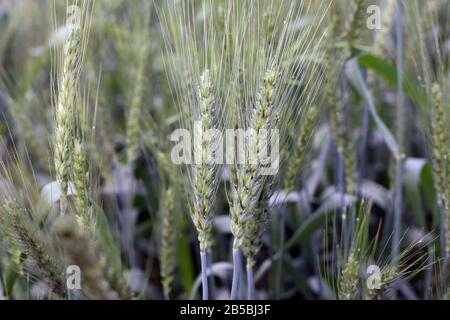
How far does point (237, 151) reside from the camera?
2.80 feet

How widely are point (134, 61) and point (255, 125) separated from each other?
2.40 feet

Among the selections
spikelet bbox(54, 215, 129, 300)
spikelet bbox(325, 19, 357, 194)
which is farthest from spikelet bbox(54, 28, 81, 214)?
spikelet bbox(325, 19, 357, 194)

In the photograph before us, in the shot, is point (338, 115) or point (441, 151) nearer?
point (441, 151)

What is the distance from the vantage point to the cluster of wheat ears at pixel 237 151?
0.83 meters

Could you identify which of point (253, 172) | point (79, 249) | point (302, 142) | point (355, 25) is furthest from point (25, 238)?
point (355, 25)

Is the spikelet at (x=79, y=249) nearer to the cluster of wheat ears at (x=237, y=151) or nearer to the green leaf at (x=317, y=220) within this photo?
the cluster of wheat ears at (x=237, y=151)

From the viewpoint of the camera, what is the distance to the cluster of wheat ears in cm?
83

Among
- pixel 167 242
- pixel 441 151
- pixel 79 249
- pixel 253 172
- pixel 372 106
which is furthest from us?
pixel 372 106

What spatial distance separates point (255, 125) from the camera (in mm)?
798

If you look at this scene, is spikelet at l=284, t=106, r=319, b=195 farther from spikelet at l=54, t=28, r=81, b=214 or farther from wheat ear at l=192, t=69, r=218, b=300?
spikelet at l=54, t=28, r=81, b=214

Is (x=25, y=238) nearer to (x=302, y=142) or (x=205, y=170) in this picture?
(x=205, y=170)
